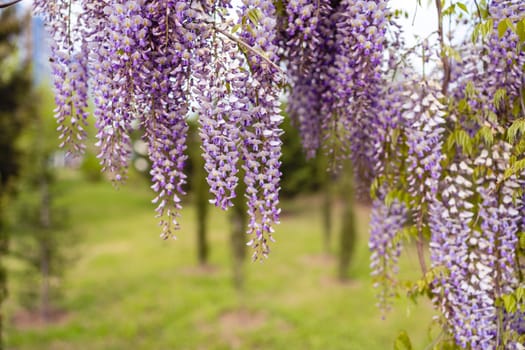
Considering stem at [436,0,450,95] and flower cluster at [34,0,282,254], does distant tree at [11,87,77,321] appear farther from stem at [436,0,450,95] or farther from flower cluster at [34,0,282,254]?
stem at [436,0,450,95]

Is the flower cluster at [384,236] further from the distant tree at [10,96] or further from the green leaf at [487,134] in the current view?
the distant tree at [10,96]

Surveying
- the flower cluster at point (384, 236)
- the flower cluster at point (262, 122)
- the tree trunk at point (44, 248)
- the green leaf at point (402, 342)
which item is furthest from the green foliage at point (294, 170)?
the flower cluster at point (262, 122)

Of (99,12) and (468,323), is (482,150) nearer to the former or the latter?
(468,323)

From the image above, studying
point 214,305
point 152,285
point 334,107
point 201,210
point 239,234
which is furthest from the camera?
point 201,210

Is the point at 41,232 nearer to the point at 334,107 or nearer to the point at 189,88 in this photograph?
the point at 334,107

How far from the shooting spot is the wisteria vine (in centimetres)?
199

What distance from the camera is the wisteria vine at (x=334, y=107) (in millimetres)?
1987

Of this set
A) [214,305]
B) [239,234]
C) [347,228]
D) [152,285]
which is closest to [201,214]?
[152,285]

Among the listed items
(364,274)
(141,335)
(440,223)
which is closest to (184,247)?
(364,274)

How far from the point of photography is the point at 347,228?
406 inches

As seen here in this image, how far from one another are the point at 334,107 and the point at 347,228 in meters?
7.86

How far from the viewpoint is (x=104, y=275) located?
12.4 meters

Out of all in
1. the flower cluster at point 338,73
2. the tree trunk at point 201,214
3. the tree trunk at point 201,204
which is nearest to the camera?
the flower cluster at point 338,73

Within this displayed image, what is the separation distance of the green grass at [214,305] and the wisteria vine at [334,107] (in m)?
Result: 3.82
